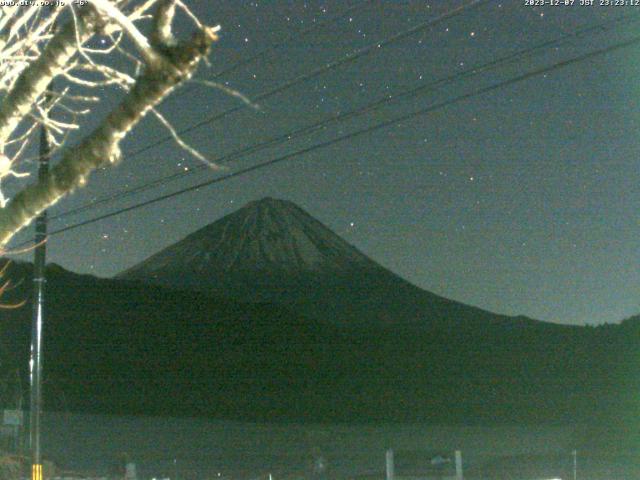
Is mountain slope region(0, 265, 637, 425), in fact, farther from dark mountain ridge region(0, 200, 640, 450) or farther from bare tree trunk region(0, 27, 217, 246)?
bare tree trunk region(0, 27, 217, 246)

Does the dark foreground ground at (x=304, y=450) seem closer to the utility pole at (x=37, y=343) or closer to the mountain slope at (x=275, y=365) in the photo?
the mountain slope at (x=275, y=365)

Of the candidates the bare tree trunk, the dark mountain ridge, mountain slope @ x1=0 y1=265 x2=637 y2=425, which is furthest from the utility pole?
mountain slope @ x1=0 y1=265 x2=637 y2=425

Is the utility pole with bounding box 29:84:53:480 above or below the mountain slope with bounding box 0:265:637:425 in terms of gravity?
below

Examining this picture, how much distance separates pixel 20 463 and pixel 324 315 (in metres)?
162

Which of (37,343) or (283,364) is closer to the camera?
(37,343)

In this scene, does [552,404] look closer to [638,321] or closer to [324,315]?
[638,321]

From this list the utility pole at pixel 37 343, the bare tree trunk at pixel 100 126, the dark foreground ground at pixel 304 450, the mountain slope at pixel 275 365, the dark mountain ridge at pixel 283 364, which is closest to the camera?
the bare tree trunk at pixel 100 126

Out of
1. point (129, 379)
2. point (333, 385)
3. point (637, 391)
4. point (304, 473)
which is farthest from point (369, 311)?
point (304, 473)

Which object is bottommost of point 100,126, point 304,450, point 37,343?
point 304,450

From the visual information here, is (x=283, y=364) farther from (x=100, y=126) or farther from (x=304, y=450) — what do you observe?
(x=100, y=126)

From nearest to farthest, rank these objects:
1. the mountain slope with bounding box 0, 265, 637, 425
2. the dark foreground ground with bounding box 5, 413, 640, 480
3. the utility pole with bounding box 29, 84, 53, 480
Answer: the utility pole with bounding box 29, 84, 53, 480 → the dark foreground ground with bounding box 5, 413, 640, 480 → the mountain slope with bounding box 0, 265, 637, 425

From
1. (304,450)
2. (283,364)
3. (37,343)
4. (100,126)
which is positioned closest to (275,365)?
(283,364)

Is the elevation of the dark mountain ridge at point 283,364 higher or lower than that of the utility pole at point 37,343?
higher

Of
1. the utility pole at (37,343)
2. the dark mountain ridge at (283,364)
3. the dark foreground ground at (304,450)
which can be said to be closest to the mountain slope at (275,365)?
the dark mountain ridge at (283,364)
